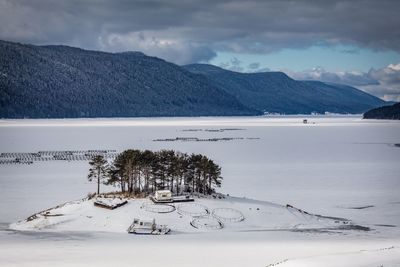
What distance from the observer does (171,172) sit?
8881 centimetres

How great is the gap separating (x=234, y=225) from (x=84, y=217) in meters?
18.8

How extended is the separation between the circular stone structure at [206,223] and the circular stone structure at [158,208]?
12.6 feet

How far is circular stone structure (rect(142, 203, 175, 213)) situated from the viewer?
251 feet

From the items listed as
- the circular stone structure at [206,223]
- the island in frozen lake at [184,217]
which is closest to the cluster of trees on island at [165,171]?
the island in frozen lake at [184,217]

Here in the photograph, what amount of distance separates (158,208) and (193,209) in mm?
4452

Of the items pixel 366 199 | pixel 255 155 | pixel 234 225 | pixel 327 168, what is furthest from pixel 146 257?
pixel 255 155

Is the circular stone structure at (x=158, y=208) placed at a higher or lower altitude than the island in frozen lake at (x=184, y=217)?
higher

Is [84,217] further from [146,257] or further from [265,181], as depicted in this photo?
[265,181]

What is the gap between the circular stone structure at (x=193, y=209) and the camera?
7669 cm

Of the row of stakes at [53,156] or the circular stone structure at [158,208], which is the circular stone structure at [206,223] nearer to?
the circular stone structure at [158,208]

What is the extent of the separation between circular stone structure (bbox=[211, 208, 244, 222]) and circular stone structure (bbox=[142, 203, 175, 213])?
550 cm

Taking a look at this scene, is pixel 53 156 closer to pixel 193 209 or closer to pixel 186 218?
pixel 193 209

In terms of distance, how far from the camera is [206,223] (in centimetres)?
7450

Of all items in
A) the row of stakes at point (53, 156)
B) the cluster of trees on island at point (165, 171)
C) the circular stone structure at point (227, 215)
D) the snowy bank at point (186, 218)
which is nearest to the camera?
the snowy bank at point (186, 218)
